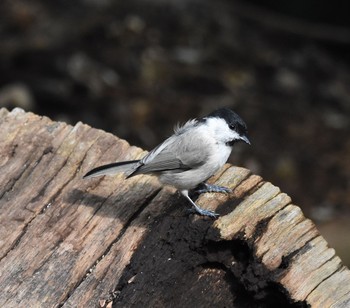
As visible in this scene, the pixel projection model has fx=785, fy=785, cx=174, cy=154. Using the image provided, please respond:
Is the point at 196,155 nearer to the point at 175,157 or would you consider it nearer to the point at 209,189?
the point at 175,157

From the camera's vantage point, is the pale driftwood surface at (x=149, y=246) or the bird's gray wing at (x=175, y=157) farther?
the bird's gray wing at (x=175, y=157)

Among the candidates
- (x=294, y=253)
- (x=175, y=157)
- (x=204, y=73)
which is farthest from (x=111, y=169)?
(x=204, y=73)

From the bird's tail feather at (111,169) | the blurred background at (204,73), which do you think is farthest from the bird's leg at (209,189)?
the blurred background at (204,73)

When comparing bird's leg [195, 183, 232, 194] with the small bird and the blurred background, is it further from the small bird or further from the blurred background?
the blurred background

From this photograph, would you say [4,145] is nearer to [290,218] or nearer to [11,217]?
[11,217]

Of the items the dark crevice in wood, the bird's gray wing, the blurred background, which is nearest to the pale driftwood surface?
the dark crevice in wood

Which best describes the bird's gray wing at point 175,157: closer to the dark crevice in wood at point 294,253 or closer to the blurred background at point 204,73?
the dark crevice in wood at point 294,253

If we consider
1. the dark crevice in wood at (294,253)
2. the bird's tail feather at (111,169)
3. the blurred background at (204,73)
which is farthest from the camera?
the blurred background at (204,73)
